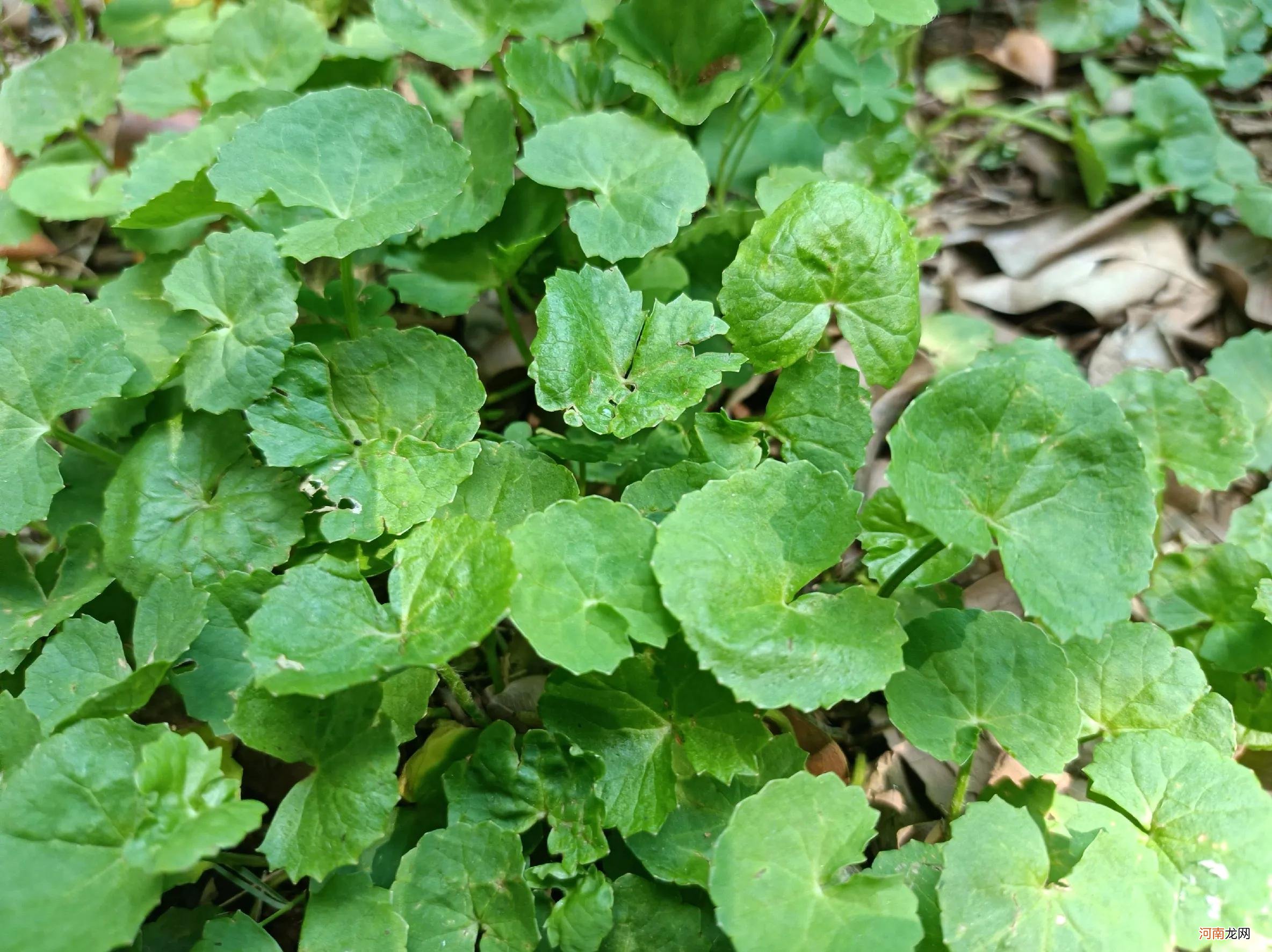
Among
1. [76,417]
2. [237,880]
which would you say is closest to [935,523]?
[237,880]

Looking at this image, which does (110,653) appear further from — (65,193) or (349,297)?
(65,193)

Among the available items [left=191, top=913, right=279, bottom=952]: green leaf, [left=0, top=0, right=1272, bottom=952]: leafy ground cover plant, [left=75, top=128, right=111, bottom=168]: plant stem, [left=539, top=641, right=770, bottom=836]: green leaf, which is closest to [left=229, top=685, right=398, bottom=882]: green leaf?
[left=0, top=0, right=1272, bottom=952]: leafy ground cover plant

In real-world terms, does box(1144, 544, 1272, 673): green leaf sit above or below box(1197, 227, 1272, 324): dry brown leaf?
below

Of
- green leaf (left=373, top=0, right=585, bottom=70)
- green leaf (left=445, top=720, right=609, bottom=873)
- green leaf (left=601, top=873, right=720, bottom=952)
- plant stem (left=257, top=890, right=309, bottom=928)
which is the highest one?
green leaf (left=373, top=0, right=585, bottom=70)

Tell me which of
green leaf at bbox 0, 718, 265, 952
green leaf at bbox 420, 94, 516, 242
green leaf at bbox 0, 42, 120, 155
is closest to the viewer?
green leaf at bbox 0, 718, 265, 952

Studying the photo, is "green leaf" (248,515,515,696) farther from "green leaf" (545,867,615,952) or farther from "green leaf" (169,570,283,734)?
"green leaf" (545,867,615,952)

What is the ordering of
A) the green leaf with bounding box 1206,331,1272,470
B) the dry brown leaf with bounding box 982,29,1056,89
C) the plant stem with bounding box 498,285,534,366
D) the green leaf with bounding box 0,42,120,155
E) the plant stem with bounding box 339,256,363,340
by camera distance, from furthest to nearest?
1. the dry brown leaf with bounding box 982,29,1056,89
2. the green leaf with bounding box 0,42,120,155
3. the green leaf with bounding box 1206,331,1272,470
4. the plant stem with bounding box 498,285,534,366
5. the plant stem with bounding box 339,256,363,340

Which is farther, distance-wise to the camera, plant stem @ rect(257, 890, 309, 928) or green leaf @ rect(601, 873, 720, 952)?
plant stem @ rect(257, 890, 309, 928)

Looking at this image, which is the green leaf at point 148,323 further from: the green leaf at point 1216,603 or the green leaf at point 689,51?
the green leaf at point 1216,603

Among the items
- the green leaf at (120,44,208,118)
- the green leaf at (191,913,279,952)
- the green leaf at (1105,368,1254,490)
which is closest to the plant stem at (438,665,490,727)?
the green leaf at (191,913,279,952)
